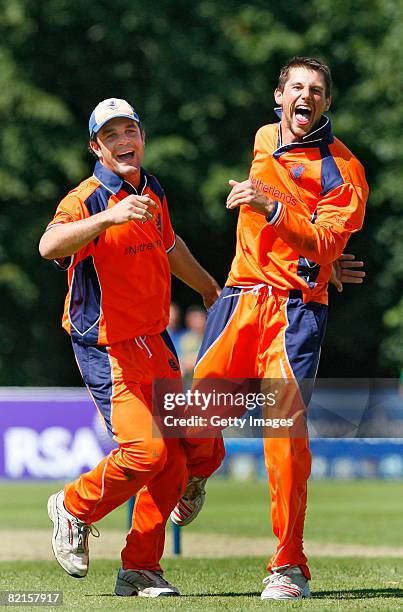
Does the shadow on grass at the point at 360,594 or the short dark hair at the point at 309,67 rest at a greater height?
the short dark hair at the point at 309,67

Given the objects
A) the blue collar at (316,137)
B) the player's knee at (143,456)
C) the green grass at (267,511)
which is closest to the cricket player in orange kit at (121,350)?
the player's knee at (143,456)

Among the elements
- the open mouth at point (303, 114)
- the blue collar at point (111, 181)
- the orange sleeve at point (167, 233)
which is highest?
the open mouth at point (303, 114)

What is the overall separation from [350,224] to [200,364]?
1.09 metres

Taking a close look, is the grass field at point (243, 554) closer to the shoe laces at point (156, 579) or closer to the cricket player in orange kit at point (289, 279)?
the shoe laces at point (156, 579)

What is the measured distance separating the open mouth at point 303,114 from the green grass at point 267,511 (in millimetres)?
4667

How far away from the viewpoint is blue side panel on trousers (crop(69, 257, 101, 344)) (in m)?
6.96

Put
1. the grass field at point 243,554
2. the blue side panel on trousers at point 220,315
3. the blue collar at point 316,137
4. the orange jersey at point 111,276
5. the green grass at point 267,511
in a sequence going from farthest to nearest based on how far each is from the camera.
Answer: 1. the green grass at point 267,511
2. the blue side panel on trousers at point 220,315
3. the blue collar at point 316,137
4. the orange jersey at point 111,276
5. the grass field at point 243,554

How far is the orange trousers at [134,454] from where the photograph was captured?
6840mm

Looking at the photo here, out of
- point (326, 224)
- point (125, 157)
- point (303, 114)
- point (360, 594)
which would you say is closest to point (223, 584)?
point (360, 594)

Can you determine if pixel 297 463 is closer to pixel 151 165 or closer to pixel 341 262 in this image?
pixel 341 262

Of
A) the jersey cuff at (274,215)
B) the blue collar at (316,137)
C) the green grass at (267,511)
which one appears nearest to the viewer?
the jersey cuff at (274,215)


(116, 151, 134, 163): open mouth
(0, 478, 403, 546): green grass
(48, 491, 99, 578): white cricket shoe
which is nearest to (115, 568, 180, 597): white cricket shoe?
(48, 491, 99, 578): white cricket shoe

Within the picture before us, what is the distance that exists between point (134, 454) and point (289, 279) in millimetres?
1185

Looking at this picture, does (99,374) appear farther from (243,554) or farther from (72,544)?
(243,554)
